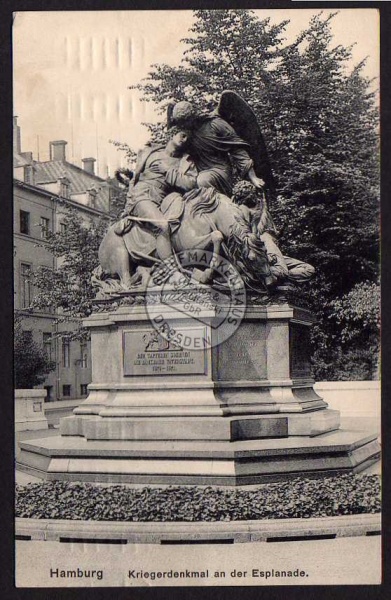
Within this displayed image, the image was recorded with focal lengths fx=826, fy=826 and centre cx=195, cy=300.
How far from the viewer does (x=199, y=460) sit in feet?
32.8

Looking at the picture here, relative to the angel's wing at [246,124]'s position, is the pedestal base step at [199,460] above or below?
below

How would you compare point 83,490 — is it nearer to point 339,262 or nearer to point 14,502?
point 14,502

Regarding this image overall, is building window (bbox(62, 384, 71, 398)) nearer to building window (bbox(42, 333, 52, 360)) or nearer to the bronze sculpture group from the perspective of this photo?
building window (bbox(42, 333, 52, 360))

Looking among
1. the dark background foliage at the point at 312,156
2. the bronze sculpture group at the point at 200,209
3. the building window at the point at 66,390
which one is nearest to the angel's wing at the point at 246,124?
the bronze sculpture group at the point at 200,209

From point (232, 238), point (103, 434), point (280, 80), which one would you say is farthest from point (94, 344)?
point (280, 80)

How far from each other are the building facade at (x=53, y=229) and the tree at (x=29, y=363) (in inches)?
40.3

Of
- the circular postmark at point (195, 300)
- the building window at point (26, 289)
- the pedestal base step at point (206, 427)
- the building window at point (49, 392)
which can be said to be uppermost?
the building window at point (26, 289)

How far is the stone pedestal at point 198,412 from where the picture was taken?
10.1 metres

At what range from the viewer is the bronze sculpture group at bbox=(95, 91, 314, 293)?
11.7 metres

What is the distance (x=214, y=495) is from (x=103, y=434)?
2.12 meters

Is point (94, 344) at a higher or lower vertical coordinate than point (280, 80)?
lower

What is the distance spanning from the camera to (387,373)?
907 centimetres

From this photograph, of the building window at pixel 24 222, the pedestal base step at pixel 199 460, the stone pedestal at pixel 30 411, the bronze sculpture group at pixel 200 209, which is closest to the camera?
→ the pedestal base step at pixel 199 460

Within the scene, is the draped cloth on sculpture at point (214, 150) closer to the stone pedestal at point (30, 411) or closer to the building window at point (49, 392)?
the stone pedestal at point (30, 411)
